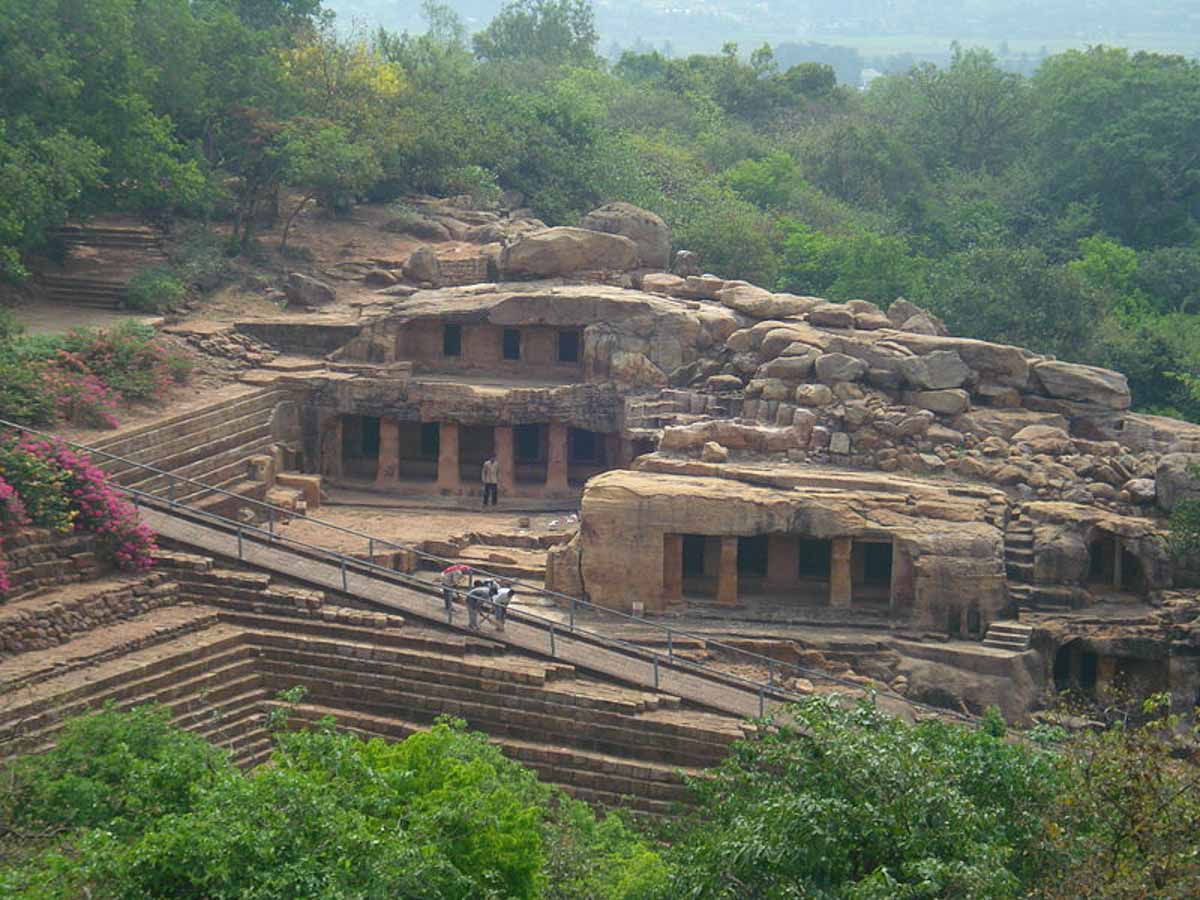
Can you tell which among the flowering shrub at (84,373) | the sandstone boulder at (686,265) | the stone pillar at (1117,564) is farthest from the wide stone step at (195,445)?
the stone pillar at (1117,564)

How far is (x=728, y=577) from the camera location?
26.9 m

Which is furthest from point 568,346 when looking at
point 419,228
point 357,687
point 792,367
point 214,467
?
point 357,687

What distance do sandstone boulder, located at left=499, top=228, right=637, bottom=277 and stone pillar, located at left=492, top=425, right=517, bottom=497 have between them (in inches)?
150

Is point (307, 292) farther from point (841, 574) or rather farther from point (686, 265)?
point (841, 574)

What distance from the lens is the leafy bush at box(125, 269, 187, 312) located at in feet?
111

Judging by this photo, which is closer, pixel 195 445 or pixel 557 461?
pixel 195 445

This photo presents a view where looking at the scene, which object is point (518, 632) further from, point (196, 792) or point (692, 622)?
point (196, 792)

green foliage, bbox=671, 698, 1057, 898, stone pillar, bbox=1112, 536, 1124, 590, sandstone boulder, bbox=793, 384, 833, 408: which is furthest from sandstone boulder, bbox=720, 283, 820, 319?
green foliage, bbox=671, 698, 1057, 898

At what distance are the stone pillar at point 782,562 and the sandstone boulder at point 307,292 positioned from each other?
12.1 meters

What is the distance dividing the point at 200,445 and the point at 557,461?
672 centimetres

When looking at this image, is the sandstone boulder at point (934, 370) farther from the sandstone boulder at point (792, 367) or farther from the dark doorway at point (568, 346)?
the dark doorway at point (568, 346)

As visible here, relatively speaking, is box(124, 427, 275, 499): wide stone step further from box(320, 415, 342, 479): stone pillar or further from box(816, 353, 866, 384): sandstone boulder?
box(816, 353, 866, 384): sandstone boulder

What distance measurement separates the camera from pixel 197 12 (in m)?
44.6

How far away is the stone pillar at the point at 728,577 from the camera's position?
26.7 meters
